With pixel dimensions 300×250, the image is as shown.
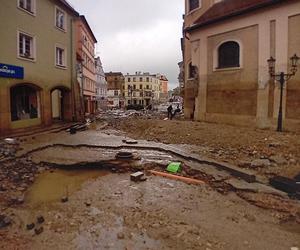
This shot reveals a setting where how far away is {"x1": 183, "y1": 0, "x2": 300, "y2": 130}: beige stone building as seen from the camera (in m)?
14.4

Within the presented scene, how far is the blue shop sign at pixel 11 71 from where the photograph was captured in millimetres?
14156

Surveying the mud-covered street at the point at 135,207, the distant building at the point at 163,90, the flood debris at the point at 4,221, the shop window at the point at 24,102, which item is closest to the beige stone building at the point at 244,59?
the mud-covered street at the point at 135,207

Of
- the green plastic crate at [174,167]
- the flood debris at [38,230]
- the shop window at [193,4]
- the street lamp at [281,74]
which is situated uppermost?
the shop window at [193,4]

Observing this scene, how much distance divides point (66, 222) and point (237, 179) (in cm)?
454

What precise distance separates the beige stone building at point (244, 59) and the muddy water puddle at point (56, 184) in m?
10.0

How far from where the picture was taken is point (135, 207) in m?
6.19

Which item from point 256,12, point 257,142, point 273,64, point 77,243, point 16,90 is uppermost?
point 256,12

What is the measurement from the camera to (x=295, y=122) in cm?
1428

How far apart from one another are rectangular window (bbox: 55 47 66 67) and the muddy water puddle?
40.9 feet

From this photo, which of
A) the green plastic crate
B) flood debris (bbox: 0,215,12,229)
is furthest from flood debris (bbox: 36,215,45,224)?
the green plastic crate

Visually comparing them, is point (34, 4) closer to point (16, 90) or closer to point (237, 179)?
point (16, 90)

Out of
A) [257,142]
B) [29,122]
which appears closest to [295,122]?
[257,142]

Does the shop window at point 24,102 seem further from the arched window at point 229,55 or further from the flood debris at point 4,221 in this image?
the flood debris at point 4,221

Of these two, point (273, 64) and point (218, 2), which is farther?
point (218, 2)
